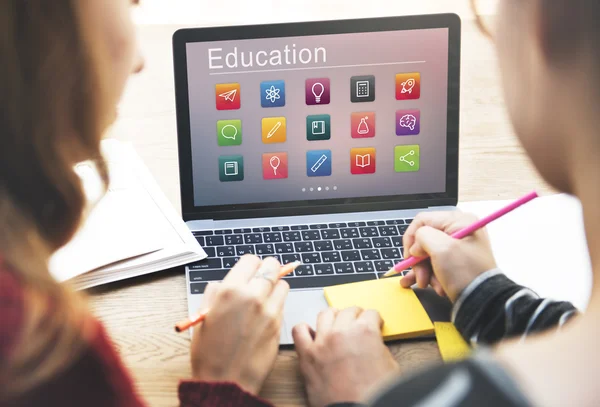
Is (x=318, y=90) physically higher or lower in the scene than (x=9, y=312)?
higher

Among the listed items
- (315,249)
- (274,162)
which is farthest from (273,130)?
(315,249)

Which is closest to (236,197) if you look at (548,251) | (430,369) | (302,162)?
(302,162)

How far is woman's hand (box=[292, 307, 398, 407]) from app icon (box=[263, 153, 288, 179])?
11.5 inches

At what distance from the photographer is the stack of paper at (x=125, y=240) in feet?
2.96

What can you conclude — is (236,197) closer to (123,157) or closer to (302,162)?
(302,162)

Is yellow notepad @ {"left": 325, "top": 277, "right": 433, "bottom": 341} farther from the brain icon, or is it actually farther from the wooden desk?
the brain icon

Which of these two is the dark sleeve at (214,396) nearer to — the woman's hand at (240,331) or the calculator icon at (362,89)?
the woman's hand at (240,331)

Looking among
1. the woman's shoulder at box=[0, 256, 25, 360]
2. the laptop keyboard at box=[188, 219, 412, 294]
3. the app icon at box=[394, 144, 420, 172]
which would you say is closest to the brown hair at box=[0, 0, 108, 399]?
the woman's shoulder at box=[0, 256, 25, 360]

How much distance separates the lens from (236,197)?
1042 mm

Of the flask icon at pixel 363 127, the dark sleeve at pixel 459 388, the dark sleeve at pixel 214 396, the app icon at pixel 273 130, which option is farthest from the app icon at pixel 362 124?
the dark sleeve at pixel 459 388

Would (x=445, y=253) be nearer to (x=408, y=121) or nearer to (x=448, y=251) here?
(x=448, y=251)

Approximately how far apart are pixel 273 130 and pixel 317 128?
2.5 inches

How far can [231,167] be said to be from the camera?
1031 millimetres

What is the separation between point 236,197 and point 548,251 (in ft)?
1.41
